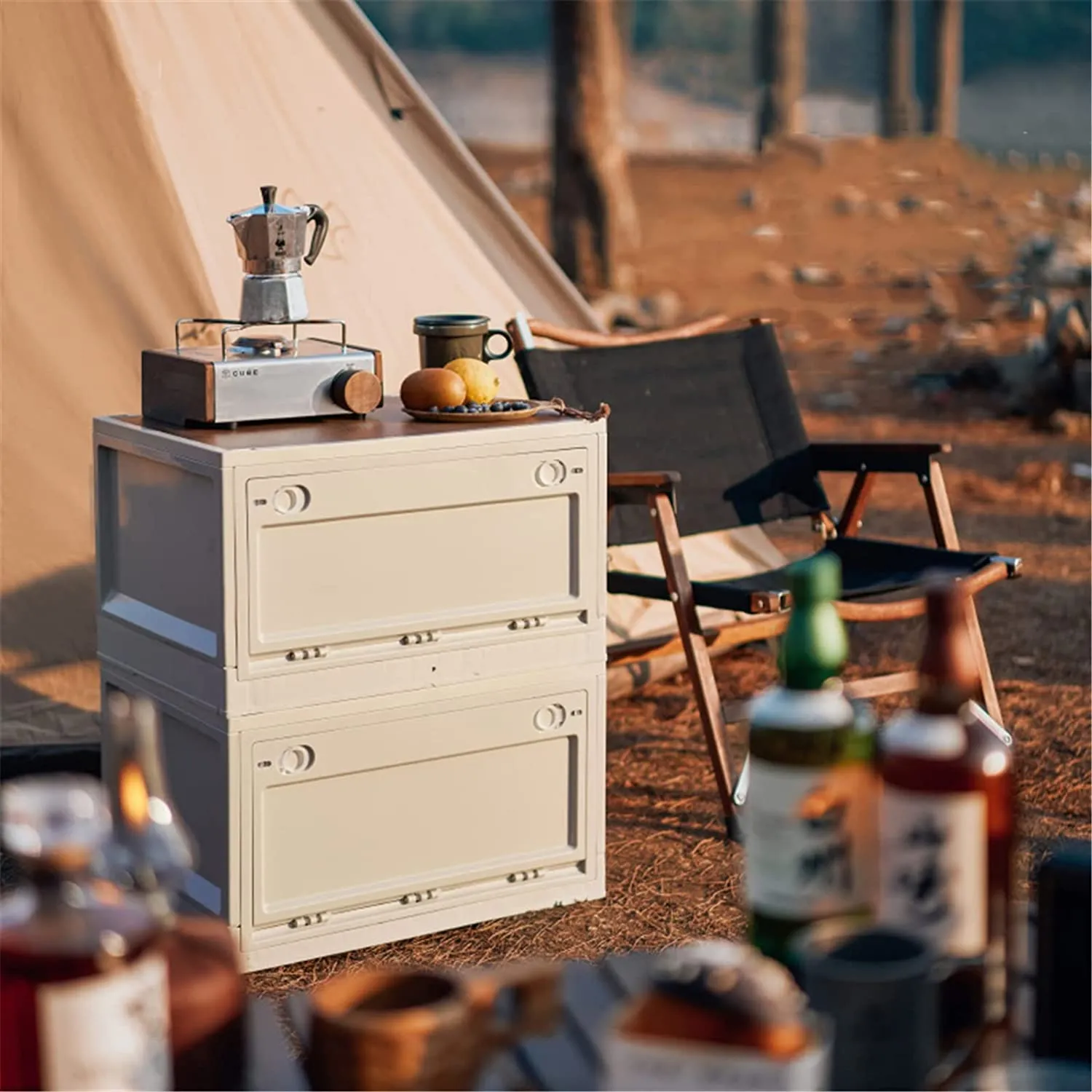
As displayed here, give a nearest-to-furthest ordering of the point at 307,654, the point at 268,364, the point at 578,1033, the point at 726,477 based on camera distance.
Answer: the point at 578,1033 < the point at 307,654 < the point at 268,364 < the point at 726,477

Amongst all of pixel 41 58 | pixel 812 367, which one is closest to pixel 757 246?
pixel 812 367

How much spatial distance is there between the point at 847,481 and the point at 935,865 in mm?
6899

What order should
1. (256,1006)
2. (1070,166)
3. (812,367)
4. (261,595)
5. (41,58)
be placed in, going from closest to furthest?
1. (256,1006)
2. (261,595)
3. (41,58)
4. (812,367)
5. (1070,166)

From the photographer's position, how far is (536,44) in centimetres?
2456

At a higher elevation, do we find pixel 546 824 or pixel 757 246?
pixel 757 246

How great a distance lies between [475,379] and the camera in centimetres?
341

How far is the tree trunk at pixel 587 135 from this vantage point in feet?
38.0

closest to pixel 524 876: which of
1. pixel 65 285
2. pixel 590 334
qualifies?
pixel 590 334

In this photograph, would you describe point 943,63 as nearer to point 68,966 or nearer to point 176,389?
point 176,389

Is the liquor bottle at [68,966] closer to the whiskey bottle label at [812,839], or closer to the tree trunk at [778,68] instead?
the whiskey bottle label at [812,839]

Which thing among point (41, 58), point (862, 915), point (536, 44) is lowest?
point (862, 915)

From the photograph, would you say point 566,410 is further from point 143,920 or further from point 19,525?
point 143,920

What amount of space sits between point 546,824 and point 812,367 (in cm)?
824

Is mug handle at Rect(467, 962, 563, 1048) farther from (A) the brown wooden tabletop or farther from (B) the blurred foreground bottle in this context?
(B) the blurred foreground bottle
